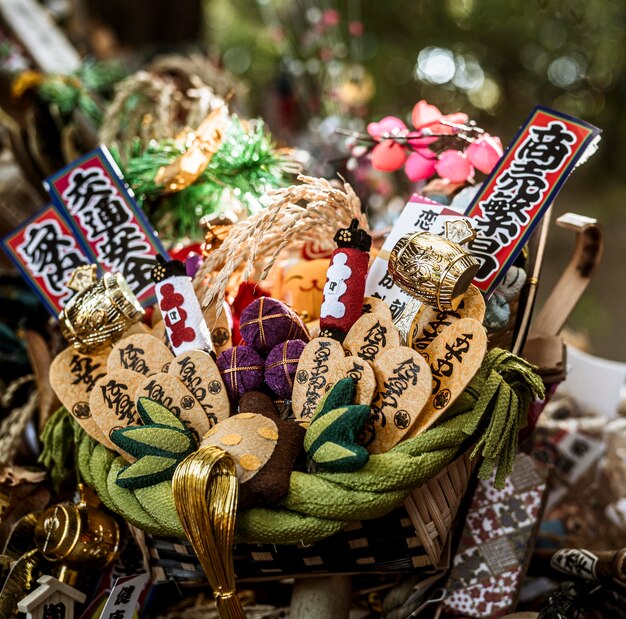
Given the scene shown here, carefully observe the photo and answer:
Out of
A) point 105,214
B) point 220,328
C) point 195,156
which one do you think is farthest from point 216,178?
point 220,328

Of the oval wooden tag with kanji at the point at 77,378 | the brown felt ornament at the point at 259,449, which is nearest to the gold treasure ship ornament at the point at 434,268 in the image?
the brown felt ornament at the point at 259,449

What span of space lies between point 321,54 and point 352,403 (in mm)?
1831

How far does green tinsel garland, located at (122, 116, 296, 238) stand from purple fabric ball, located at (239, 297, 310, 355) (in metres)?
0.29

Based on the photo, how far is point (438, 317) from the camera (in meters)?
0.79

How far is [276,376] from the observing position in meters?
0.77

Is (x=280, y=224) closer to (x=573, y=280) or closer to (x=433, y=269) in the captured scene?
(x=433, y=269)

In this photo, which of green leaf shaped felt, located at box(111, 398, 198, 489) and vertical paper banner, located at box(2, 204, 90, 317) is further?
vertical paper banner, located at box(2, 204, 90, 317)

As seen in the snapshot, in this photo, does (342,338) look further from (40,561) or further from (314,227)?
(40,561)

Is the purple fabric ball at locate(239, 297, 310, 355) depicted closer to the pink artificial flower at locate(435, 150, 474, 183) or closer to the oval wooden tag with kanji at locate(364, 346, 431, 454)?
the oval wooden tag with kanji at locate(364, 346, 431, 454)

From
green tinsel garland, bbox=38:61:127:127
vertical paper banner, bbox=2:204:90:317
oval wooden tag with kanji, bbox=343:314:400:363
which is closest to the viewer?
oval wooden tag with kanji, bbox=343:314:400:363

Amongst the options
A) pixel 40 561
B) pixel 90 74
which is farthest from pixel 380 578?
pixel 90 74

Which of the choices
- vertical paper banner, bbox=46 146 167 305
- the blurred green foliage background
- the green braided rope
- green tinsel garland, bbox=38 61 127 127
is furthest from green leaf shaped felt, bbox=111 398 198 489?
the blurred green foliage background

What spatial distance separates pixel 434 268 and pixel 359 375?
14 centimetres

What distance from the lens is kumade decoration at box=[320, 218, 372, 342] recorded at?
786 millimetres
